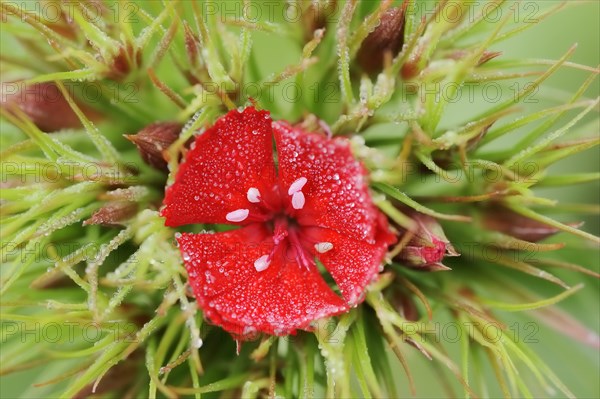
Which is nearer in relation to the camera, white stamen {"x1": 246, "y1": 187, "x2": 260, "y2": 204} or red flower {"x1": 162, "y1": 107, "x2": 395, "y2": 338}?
red flower {"x1": 162, "y1": 107, "x2": 395, "y2": 338}

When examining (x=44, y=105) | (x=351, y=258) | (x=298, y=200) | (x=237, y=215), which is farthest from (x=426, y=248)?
(x=44, y=105)

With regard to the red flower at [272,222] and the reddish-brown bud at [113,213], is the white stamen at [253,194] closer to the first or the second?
the red flower at [272,222]

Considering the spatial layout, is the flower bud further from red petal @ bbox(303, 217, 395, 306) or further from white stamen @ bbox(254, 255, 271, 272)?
white stamen @ bbox(254, 255, 271, 272)

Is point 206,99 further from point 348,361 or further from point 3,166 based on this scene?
point 348,361

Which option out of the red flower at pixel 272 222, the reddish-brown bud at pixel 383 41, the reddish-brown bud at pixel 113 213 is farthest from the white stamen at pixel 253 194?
the reddish-brown bud at pixel 383 41

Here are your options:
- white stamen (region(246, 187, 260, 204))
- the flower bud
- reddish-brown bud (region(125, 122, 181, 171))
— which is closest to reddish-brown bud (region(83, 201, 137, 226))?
reddish-brown bud (region(125, 122, 181, 171))

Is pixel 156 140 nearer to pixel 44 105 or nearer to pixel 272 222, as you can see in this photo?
pixel 272 222
